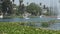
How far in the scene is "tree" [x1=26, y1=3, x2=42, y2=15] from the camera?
8594cm

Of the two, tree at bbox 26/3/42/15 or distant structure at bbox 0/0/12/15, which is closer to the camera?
distant structure at bbox 0/0/12/15

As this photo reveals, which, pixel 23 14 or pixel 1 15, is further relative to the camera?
pixel 23 14

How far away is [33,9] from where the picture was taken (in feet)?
290

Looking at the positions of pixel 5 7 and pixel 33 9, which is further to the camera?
pixel 33 9

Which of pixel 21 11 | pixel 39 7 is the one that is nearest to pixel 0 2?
pixel 21 11

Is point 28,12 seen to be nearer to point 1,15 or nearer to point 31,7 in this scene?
point 31,7

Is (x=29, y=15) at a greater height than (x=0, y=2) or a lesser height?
lesser

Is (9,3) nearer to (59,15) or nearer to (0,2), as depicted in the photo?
(0,2)

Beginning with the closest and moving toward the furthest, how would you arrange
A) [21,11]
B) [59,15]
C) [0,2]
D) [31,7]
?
[59,15]
[0,2]
[21,11]
[31,7]

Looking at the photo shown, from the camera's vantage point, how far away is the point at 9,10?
76.2m

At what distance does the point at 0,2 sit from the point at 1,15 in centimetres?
520

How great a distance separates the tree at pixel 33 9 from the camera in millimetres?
85944

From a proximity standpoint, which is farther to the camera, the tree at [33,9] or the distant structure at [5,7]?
the tree at [33,9]

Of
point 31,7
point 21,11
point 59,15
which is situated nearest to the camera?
point 59,15
